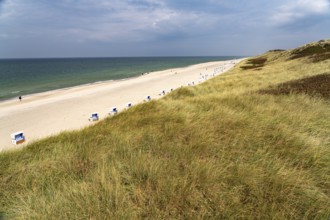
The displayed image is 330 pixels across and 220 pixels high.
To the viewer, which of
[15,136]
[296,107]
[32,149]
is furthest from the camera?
[15,136]

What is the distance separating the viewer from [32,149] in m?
4.08

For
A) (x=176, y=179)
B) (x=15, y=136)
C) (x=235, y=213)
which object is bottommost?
(x=15, y=136)

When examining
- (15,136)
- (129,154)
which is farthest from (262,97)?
(15,136)

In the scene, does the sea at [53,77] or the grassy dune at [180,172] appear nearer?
the grassy dune at [180,172]

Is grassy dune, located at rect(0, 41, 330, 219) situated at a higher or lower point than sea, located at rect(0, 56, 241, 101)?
lower

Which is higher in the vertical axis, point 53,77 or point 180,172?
point 53,77

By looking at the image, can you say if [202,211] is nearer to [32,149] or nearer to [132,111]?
[32,149]

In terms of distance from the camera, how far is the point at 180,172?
2639 mm

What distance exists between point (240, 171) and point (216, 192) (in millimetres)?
560

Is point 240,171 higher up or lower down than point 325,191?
higher up

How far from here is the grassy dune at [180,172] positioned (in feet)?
6.75

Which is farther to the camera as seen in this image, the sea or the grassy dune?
the sea

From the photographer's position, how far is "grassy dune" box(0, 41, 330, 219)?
206cm

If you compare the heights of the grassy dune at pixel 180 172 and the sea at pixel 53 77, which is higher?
the sea at pixel 53 77
